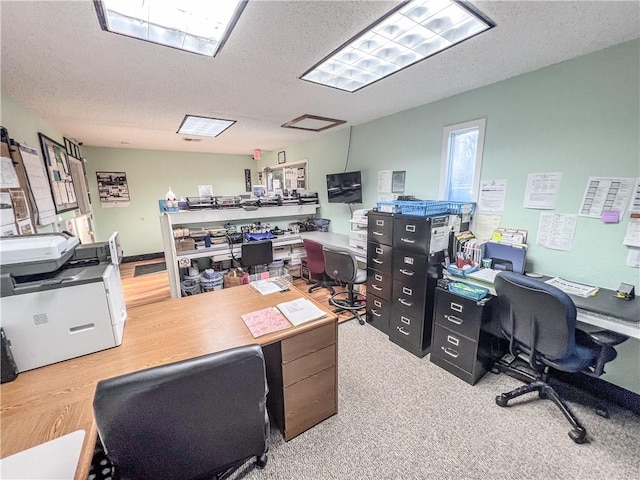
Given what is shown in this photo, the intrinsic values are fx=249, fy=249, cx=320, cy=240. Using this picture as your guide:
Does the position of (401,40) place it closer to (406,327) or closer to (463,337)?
(463,337)

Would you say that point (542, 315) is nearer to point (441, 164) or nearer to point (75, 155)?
point (441, 164)

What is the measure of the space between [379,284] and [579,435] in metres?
1.64

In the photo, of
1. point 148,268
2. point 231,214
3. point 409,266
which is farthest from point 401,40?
point 148,268

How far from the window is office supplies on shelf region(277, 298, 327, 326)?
1962 mm

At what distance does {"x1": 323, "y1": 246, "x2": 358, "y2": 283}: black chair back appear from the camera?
277 centimetres

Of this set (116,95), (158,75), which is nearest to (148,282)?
(116,95)

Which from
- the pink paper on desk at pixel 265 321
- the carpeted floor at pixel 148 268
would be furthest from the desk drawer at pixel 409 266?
the carpeted floor at pixel 148 268

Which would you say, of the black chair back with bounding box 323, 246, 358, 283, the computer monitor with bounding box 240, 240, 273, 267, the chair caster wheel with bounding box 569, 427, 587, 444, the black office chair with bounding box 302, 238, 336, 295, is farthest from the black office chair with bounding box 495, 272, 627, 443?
the computer monitor with bounding box 240, 240, 273, 267

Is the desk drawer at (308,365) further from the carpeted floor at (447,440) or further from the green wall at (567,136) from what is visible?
the green wall at (567,136)

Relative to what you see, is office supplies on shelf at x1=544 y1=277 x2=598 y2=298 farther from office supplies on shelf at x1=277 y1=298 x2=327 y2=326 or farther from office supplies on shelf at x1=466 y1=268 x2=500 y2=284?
office supplies on shelf at x1=277 y1=298 x2=327 y2=326

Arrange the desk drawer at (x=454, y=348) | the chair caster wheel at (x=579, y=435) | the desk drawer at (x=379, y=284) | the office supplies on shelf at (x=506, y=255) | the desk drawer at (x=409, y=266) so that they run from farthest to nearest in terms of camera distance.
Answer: the desk drawer at (x=379, y=284) → the desk drawer at (x=409, y=266) → the office supplies on shelf at (x=506, y=255) → the desk drawer at (x=454, y=348) → the chair caster wheel at (x=579, y=435)

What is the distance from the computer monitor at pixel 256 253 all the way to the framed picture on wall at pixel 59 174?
2.17 metres

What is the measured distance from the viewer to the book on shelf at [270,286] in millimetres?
1801

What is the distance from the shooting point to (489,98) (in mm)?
2229
